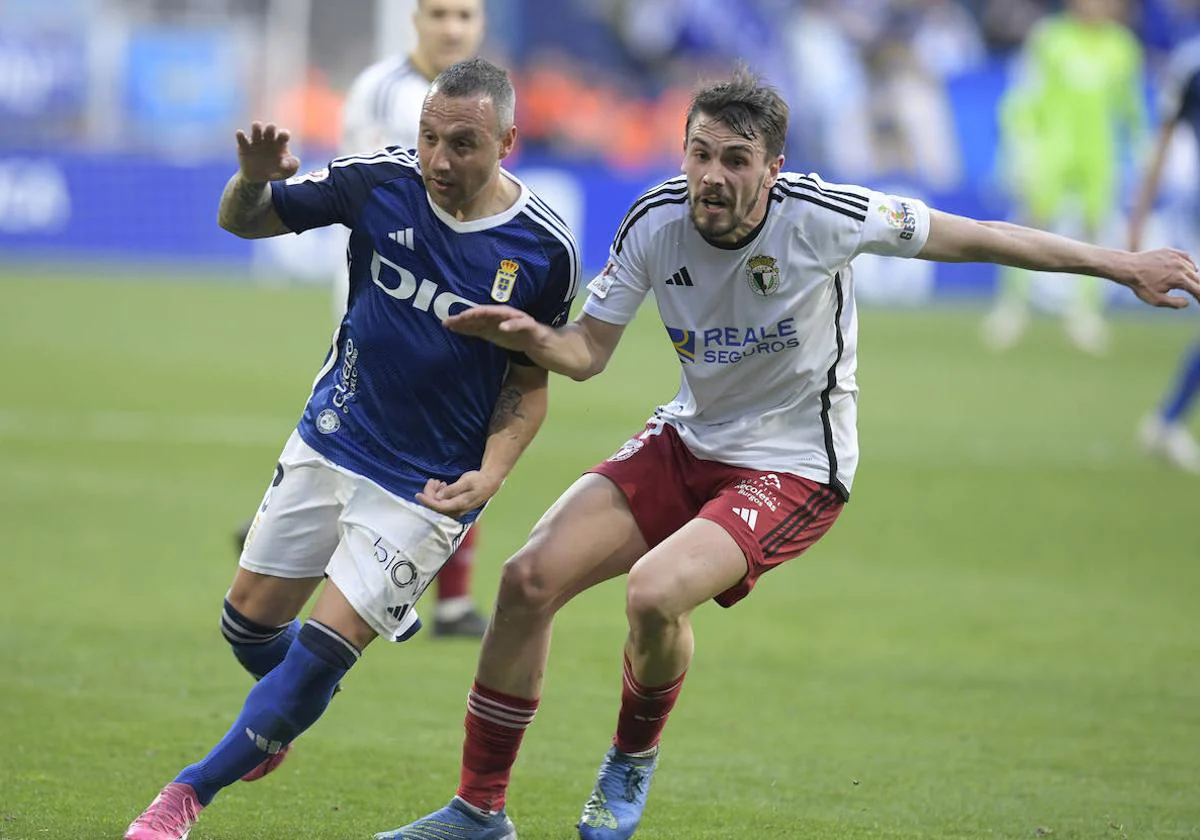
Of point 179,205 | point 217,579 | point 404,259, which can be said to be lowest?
point 179,205

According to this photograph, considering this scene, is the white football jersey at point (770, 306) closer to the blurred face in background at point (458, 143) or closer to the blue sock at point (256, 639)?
the blurred face in background at point (458, 143)

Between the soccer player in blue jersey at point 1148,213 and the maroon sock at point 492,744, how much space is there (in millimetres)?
6685

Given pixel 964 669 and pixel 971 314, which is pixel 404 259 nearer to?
pixel 964 669

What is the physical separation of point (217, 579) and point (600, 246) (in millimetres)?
15187

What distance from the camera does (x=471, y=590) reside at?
8.72 m

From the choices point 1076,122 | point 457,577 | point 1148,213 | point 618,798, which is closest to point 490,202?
point 618,798

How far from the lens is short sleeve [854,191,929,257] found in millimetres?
5117

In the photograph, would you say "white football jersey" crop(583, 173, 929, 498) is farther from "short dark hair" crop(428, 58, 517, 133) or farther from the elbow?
"short dark hair" crop(428, 58, 517, 133)

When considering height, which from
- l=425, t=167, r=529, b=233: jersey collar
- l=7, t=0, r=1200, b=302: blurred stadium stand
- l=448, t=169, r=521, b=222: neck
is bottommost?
l=7, t=0, r=1200, b=302: blurred stadium stand

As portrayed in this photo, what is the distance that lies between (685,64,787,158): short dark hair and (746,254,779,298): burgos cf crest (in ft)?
1.03

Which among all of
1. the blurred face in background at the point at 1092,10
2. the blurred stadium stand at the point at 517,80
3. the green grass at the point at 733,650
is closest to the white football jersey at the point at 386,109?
the green grass at the point at 733,650

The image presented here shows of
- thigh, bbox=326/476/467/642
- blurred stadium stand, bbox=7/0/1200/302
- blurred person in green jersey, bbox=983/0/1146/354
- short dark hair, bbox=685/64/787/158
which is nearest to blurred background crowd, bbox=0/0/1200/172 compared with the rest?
blurred stadium stand, bbox=7/0/1200/302

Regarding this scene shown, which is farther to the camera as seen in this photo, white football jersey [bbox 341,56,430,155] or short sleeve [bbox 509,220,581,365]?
white football jersey [bbox 341,56,430,155]

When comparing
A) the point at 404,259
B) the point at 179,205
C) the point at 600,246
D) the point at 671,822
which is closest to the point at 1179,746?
the point at 671,822
